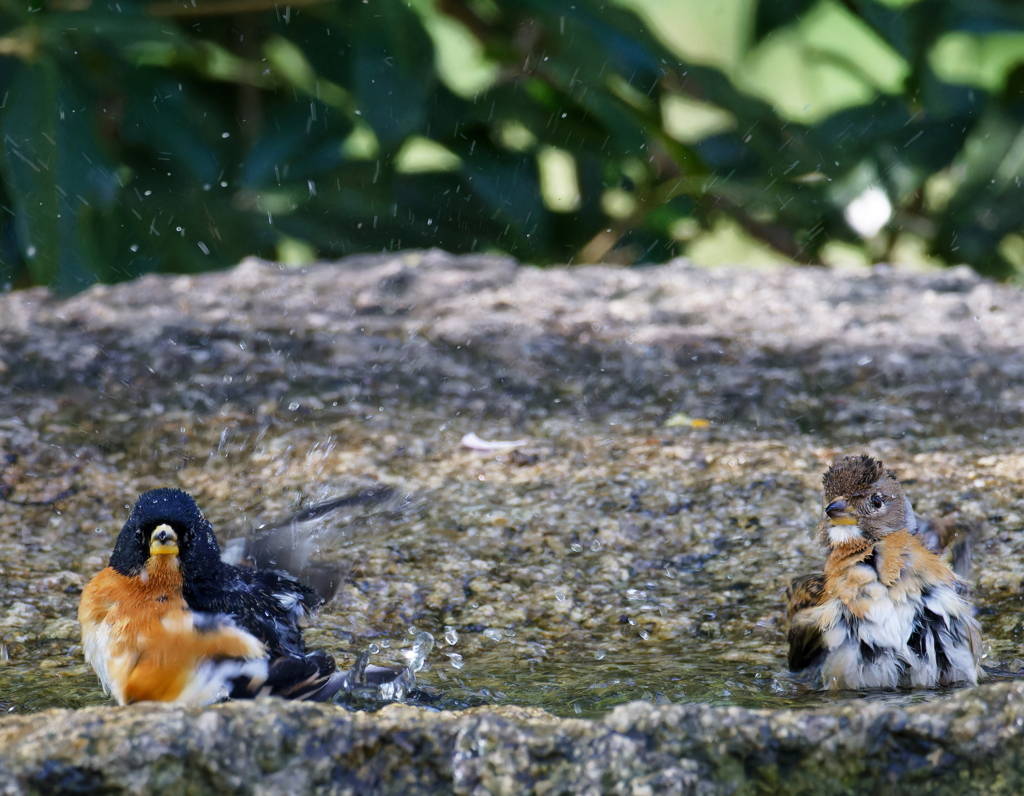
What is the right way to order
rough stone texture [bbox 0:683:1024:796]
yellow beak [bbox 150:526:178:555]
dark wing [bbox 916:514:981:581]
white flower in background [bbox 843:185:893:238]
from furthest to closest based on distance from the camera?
white flower in background [bbox 843:185:893:238] < dark wing [bbox 916:514:981:581] < yellow beak [bbox 150:526:178:555] < rough stone texture [bbox 0:683:1024:796]

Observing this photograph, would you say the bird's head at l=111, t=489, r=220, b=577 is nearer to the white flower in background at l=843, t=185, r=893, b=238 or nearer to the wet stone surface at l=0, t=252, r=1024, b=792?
the wet stone surface at l=0, t=252, r=1024, b=792

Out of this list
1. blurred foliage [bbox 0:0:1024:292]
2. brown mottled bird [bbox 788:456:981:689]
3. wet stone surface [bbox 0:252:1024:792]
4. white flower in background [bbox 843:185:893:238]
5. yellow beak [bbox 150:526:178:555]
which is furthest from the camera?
white flower in background [bbox 843:185:893:238]

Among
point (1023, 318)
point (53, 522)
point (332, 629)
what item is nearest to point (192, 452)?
point (53, 522)

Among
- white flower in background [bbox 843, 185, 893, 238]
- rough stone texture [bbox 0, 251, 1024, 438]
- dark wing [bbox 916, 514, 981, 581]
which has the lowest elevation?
dark wing [bbox 916, 514, 981, 581]

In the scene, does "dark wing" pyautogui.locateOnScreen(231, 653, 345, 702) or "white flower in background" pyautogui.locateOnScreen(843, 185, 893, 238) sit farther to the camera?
"white flower in background" pyautogui.locateOnScreen(843, 185, 893, 238)

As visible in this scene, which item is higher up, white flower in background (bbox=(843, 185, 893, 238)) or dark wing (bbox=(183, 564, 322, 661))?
white flower in background (bbox=(843, 185, 893, 238))

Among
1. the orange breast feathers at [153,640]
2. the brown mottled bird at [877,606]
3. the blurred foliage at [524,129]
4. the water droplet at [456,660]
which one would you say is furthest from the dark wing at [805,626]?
the blurred foliage at [524,129]

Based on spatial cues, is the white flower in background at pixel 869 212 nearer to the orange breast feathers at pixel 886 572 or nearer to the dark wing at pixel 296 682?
the orange breast feathers at pixel 886 572

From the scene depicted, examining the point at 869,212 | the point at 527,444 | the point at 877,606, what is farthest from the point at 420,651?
the point at 869,212

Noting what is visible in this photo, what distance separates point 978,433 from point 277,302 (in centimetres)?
273

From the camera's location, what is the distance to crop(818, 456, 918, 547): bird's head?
9.35 feet

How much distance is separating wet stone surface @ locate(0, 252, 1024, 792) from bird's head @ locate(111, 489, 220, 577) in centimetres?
30

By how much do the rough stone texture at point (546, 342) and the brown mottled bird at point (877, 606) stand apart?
1198 millimetres

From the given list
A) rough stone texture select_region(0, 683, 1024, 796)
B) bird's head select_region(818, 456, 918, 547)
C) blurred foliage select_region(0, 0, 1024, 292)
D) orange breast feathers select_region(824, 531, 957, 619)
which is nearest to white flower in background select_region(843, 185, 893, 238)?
blurred foliage select_region(0, 0, 1024, 292)
